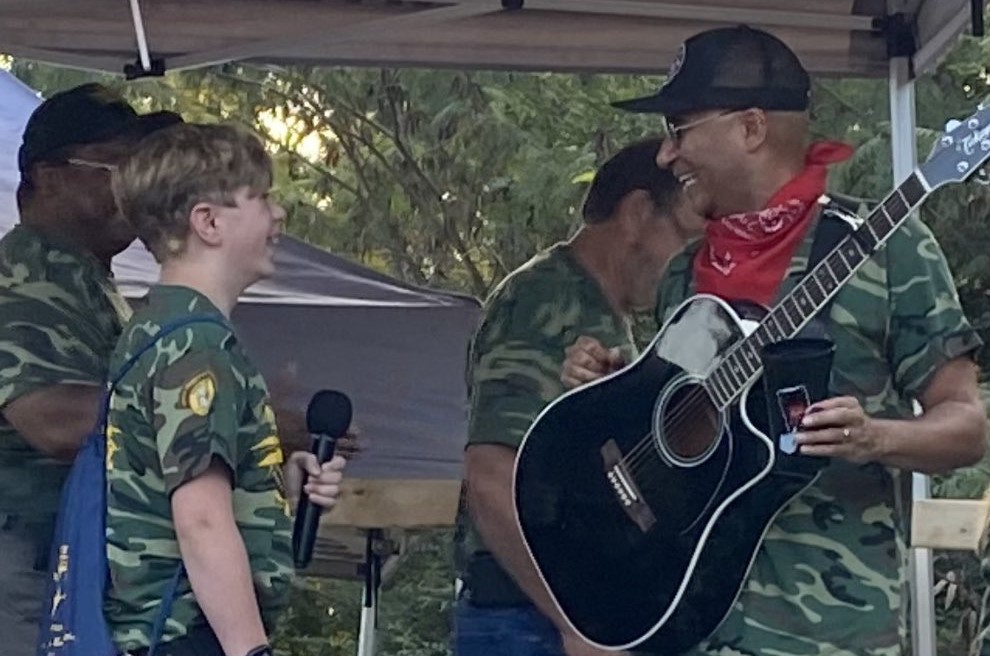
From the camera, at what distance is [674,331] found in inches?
110

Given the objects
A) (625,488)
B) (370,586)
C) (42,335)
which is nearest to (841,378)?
(625,488)

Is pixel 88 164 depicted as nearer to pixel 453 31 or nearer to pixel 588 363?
pixel 453 31

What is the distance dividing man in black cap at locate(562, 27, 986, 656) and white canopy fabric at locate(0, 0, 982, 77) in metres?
1.14

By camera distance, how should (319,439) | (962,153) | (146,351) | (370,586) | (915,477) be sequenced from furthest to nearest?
(370,586)
(915,477)
(319,439)
(146,351)
(962,153)

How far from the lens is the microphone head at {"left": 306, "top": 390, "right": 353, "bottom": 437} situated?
2855mm

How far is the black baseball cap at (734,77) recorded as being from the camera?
282 centimetres

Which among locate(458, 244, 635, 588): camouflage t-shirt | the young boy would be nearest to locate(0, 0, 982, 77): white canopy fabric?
locate(458, 244, 635, 588): camouflage t-shirt

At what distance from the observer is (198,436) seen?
102 inches

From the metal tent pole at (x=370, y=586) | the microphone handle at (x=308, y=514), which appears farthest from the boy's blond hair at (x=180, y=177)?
the metal tent pole at (x=370, y=586)

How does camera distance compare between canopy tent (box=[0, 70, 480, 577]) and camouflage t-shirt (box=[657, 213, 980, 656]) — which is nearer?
camouflage t-shirt (box=[657, 213, 980, 656])

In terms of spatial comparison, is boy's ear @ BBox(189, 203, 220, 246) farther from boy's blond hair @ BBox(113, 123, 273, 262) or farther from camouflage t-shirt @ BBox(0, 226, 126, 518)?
camouflage t-shirt @ BBox(0, 226, 126, 518)

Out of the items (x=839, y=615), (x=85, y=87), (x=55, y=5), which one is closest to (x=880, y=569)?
(x=839, y=615)

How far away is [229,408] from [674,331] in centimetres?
66

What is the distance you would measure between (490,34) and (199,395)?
184 cm
